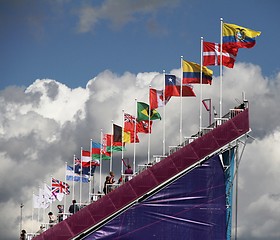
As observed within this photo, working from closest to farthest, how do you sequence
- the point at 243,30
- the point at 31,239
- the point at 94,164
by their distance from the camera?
the point at 243,30 < the point at 31,239 < the point at 94,164

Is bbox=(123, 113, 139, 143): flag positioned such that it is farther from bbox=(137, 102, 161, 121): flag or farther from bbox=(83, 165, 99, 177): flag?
bbox=(83, 165, 99, 177): flag

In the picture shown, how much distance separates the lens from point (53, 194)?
14062cm

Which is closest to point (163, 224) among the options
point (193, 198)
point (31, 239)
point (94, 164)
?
point (193, 198)

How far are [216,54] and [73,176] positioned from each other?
3062cm

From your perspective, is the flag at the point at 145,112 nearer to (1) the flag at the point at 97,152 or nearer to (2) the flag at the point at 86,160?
(1) the flag at the point at 97,152

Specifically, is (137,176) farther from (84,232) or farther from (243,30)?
(243,30)

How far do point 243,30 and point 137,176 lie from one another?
50.5 feet

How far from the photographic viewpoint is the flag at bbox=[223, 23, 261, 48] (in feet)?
362

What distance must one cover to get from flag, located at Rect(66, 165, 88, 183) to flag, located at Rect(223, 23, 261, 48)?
29175mm

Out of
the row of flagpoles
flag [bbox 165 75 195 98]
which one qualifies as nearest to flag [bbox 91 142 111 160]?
the row of flagpoles

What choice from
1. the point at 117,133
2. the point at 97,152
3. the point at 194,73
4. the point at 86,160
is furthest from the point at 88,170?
the point at 194,73

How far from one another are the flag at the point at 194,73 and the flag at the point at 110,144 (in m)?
14.5

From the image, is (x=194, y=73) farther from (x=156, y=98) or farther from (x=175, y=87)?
(x=156, y=98)

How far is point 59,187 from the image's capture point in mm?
140750
